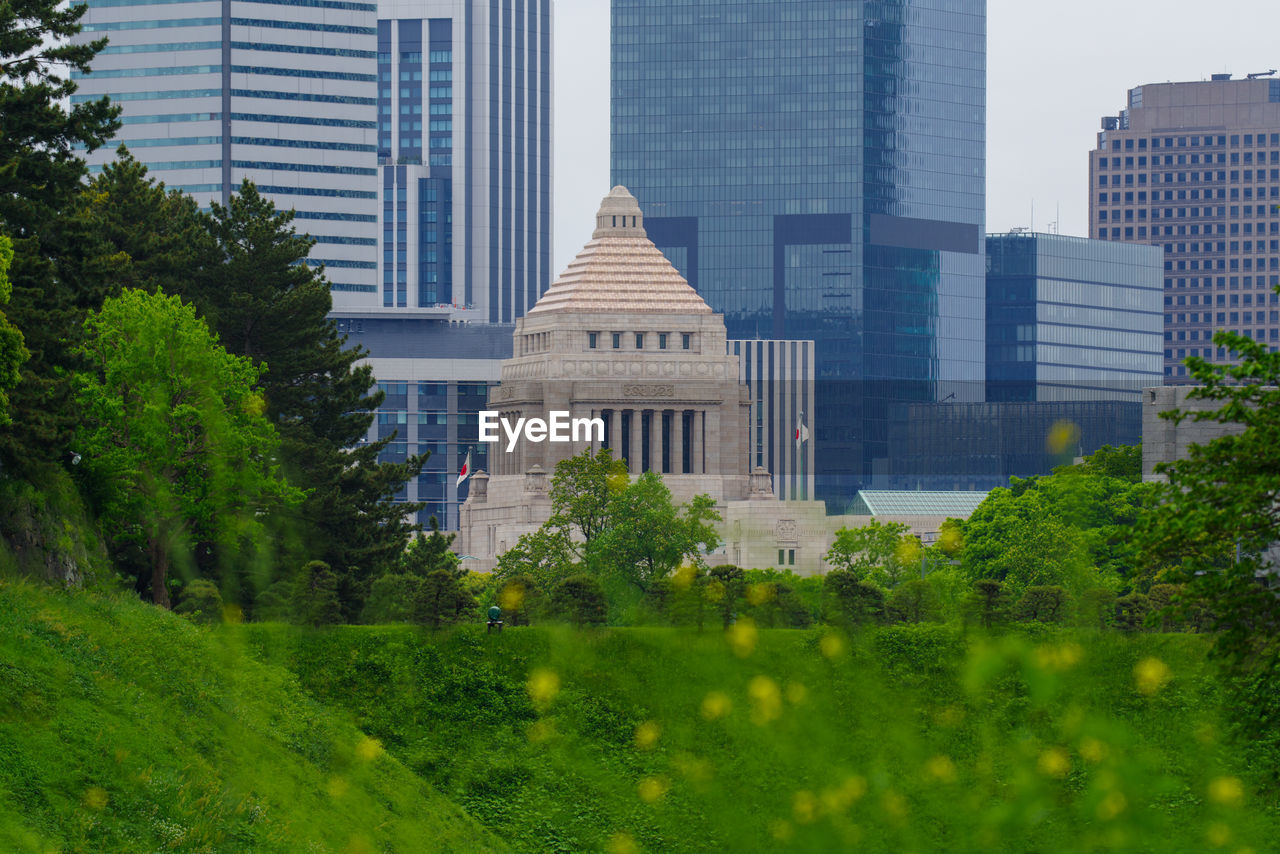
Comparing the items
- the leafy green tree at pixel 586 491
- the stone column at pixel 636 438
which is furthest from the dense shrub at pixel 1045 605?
the stone column at pixel 636 438

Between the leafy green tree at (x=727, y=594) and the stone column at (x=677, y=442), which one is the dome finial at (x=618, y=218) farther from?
the leafy green tree at (x=727, y=594)

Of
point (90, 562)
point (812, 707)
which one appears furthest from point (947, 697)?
point (90, 562)

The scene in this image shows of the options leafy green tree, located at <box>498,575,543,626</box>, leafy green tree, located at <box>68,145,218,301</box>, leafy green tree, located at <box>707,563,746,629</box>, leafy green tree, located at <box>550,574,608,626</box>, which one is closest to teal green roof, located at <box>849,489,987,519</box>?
leafy green tree, located at <box>68,145,218,301</box>

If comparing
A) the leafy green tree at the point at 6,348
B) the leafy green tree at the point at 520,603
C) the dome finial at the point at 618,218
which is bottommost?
the leafy green tree at the point at 520,603

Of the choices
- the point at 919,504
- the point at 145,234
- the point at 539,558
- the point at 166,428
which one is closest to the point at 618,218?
the point at 919,504

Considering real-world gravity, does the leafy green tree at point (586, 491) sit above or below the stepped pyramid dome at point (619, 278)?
below

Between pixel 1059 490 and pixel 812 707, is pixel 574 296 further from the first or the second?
pixel 812 707

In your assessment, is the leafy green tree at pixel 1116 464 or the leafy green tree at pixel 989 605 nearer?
the leafy green tree at pixel 989 605
